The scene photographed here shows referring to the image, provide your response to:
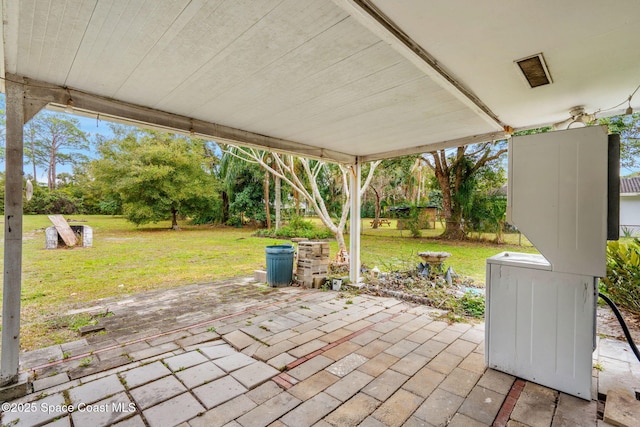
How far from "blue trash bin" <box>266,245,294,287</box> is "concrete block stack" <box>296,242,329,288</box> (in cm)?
19

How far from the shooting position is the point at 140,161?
13812 millimetres

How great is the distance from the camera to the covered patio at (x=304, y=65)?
1455 mm

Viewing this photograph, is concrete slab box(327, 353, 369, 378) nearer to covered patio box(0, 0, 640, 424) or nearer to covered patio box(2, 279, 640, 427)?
covered patio box(2, 279, 640, 427)

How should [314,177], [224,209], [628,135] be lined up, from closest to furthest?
1. [314,177]
2. [628,135]
3. [224,209]

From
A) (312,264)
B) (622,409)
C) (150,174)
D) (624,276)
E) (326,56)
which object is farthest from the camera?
(150,174)

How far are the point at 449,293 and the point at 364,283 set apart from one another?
52.7 inches

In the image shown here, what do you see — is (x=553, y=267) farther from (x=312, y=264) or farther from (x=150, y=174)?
(x=150, y=174)

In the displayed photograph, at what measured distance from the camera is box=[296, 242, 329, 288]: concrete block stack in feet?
16.1

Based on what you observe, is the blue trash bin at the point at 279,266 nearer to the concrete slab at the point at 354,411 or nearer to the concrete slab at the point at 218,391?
the concrete slab at the point at 218,391

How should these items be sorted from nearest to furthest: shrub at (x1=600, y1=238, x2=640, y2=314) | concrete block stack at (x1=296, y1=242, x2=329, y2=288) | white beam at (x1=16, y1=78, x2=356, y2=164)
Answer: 1. white beam at (x1=16, y1=78, x2=356, y2=164)
2. shrub at (x1=600, y1=238, x2=640, y2=314)
3. concrete block stack at (x1=296, y1=242, x2=329, y2=288)

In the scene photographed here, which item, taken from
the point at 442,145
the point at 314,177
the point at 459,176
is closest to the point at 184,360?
the point at 442,145

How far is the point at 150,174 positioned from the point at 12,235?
13.0 metres

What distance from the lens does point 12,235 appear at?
6.73 ft

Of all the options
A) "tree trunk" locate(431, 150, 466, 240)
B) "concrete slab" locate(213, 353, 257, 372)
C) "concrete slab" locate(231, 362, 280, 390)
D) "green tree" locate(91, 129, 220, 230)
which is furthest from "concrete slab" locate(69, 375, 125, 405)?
"green tree" locate(91, 129, 220, 230)
